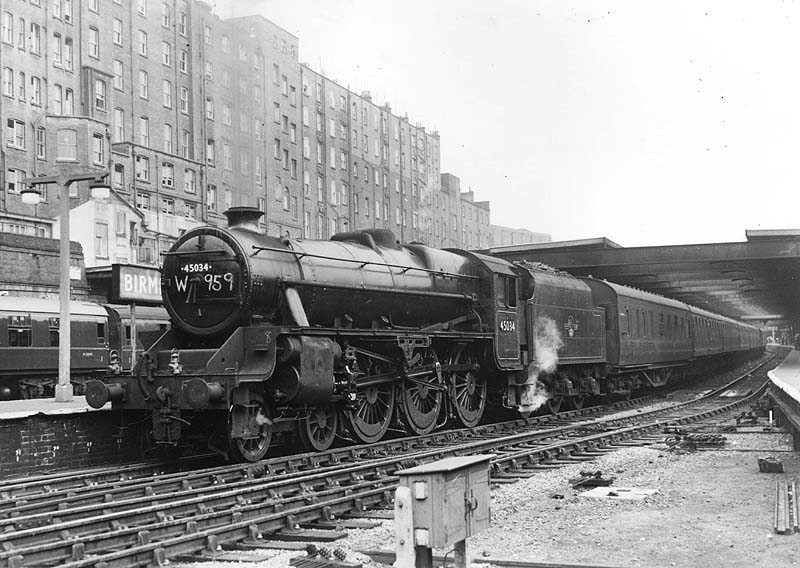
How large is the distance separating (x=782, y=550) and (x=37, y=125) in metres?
43.2

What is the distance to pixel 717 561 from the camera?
5.96 meters

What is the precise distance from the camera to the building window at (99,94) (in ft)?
148

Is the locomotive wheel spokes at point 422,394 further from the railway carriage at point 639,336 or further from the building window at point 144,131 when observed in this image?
the building window at point 144,131

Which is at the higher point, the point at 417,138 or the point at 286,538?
the point at 417,138

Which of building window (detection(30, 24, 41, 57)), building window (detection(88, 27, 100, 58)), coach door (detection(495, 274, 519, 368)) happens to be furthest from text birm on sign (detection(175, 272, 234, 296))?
building window (detection(88, 27, 100, 58))

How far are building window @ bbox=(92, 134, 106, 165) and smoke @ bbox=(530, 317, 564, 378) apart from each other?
32618mm

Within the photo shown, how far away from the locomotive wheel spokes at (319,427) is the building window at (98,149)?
35.4 m

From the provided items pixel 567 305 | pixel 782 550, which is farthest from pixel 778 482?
pixel 567 305

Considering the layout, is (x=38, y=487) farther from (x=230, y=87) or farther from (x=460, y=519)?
(x=230, y=87)

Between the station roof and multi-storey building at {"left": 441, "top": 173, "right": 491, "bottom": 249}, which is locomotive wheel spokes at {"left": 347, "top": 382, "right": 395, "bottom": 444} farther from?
multi-storey building at {"left": 441, "top": 173, "right": 491, "bottom": 249}

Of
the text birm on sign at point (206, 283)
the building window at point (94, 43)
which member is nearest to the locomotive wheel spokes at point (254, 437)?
the text birm on sign at point (206, 283)

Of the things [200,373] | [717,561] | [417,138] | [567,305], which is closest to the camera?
[717,561]

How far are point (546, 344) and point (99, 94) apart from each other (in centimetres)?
3603

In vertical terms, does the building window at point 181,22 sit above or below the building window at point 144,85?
above
